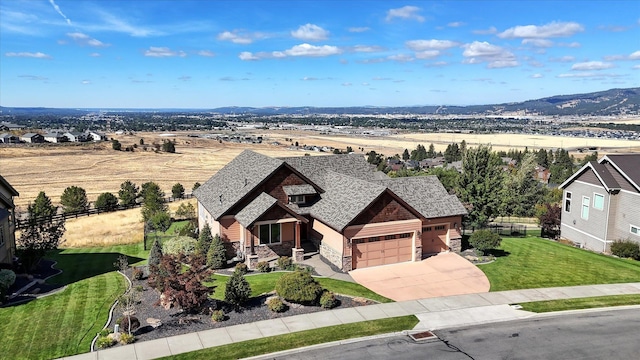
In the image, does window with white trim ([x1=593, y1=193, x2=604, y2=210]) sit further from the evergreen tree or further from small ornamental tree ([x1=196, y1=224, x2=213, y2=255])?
small ornamental tree ([x1=196, y1=224, x2=213, y2=255])

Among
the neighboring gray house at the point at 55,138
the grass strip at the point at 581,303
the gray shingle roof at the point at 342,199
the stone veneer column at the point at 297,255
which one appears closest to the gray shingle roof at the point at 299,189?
the gray shingle roof at the point at 342,199

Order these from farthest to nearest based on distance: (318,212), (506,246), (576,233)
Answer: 1. (576,233)
2. (506,246)
3. (318,212)

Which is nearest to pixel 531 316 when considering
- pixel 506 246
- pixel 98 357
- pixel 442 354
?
pixel 442 354

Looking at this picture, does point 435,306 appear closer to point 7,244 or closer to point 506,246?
point 506,246

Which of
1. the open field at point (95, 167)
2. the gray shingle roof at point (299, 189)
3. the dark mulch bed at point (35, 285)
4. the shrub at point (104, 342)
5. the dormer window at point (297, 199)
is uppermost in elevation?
the gray shingle roof at point (299, 189)

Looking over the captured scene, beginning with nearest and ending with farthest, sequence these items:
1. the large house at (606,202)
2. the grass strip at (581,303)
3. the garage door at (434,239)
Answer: the grass strip at (581,303) < the garage door at (434,239) < the large house at (606,202)

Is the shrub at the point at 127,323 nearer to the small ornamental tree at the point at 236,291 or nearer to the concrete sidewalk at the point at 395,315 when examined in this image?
the concrete sidewalk at the point at 395,315

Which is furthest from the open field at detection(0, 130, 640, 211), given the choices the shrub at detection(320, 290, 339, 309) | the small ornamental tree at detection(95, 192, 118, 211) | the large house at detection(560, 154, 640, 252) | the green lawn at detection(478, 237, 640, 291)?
the large house at detection(560, 154, 640, 252)
